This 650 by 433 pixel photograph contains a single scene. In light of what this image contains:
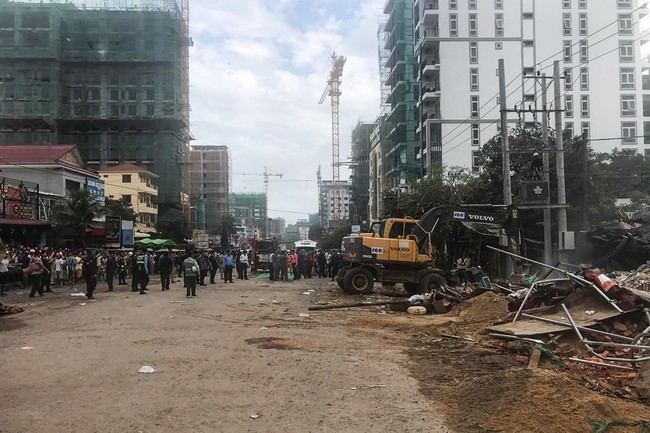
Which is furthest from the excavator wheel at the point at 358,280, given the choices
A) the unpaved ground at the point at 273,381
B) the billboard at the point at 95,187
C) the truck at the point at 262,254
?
the billboard at the point at 95,187

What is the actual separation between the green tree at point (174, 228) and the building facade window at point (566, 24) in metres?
47.9

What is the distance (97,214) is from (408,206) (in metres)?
19.3

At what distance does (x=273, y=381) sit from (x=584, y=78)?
202 ft

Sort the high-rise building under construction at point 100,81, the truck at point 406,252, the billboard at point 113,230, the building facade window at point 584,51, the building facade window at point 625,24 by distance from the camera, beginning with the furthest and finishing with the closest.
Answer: the high-rise building under construction at point 100,81, the building facade window at point 584,51, the building facade window at point 625,24, the billboard at point 113,230, the truck at point 406,252

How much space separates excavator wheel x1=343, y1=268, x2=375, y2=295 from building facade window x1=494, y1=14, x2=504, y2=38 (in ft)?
159

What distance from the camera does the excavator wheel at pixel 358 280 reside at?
64.5 feet

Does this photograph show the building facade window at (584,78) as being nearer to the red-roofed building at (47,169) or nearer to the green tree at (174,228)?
the green tree at (174,228)

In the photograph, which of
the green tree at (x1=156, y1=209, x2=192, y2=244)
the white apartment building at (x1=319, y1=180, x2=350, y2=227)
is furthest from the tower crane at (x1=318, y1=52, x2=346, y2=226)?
the green tree at (x1=156, y1=209, x2=192, y2=244)

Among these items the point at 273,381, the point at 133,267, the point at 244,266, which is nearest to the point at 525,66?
the point at 244,266

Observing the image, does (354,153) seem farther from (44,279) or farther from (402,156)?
(44,279)

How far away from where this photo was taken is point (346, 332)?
11.1m

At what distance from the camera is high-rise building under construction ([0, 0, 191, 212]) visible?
70.8 metres

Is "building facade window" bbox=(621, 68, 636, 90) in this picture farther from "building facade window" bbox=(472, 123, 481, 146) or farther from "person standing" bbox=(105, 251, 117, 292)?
"person standing" bbox=(105, 251, 117, 292)

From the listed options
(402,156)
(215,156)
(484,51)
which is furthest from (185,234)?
(215,156)
